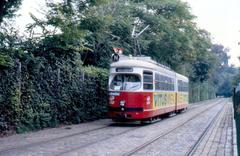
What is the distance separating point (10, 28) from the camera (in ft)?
55.4

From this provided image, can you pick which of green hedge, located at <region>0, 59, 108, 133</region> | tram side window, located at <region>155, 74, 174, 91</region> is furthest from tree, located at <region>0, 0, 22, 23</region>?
tram side window, located at <region>155, 74, 174, 91</region>

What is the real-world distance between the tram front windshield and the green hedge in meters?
1.87

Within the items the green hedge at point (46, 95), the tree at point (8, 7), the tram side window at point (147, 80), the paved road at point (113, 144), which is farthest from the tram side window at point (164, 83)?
the tree at point (8, 7)

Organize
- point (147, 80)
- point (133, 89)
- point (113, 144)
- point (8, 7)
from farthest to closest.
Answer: point (147, 80) → point (133, 89) → point (8, 7) → point (113, 144)

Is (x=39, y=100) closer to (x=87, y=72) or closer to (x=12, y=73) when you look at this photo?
(x=12, y=73)

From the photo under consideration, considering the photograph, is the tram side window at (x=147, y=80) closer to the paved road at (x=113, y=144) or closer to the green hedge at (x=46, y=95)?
the green hedge at (x=46, y=95)

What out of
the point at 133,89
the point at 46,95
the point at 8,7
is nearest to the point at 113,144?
the point at 46,95

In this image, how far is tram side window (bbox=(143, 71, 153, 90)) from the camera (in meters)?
20.2

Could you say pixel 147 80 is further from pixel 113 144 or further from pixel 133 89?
pixel 113 144

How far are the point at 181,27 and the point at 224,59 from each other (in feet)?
312

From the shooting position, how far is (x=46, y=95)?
17656 mm

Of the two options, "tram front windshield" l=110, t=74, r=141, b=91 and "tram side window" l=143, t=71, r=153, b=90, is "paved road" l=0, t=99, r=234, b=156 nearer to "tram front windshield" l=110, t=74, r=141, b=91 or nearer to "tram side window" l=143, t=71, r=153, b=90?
"tram front windshield" l=110, t=74, r=141, b=91

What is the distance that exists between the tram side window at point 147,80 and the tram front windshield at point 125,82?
0.33 meters

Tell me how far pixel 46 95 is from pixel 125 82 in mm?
4379
